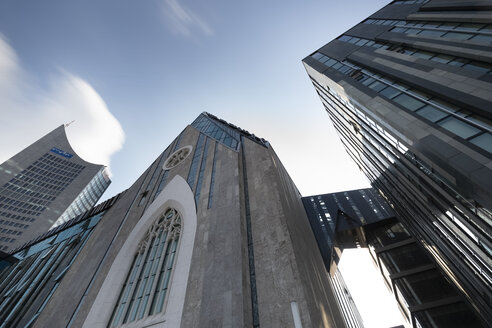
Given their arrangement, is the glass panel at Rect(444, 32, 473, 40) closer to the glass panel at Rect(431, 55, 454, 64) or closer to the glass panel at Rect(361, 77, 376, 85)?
the glass panel at Rect(431, 55, 454, 64)

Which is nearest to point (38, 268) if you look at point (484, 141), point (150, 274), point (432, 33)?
point (150, 274)

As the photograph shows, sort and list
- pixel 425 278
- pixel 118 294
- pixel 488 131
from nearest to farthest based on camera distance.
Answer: pixel 488 131 < pixel 118 294 < pixel 425 278

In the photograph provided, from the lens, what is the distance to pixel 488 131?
823 centimetres

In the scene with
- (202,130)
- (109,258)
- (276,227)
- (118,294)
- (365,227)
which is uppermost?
(202,130)

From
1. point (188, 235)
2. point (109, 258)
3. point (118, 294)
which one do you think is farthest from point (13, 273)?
point (188, 235)

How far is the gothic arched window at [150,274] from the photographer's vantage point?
44.1 feet

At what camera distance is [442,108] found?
10.3 metres

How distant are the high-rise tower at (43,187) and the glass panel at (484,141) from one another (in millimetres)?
102600

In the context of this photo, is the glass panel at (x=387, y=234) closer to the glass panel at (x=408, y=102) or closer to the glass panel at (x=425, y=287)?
the glass panel at (x=425, y=287)

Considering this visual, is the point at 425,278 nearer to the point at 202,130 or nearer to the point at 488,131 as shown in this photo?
the point at 488,131

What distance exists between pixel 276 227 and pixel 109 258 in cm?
1411

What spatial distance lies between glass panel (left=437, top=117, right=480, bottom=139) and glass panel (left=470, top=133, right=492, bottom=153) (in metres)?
0.32

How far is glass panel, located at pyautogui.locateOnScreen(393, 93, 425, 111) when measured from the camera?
11305mm

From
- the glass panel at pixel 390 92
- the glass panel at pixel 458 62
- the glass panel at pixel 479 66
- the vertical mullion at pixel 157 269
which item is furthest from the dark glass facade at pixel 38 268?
the glass panel at pixel 458 62
